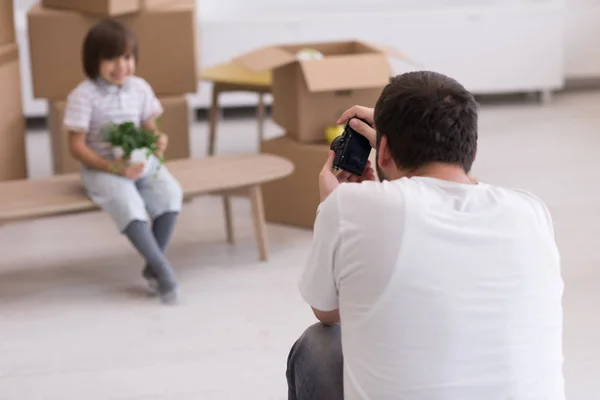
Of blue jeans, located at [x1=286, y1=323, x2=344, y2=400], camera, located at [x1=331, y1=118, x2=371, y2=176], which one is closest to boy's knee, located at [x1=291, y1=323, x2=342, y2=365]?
blue jeans, located at [x1=286, y1=323, x2=344, y2=400]

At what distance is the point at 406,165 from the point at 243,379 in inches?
48.0

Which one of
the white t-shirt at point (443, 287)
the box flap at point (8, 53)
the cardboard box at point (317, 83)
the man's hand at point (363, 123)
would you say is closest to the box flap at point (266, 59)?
the cardboard box at point (317, 83)

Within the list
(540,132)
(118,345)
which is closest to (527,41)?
(540,132)

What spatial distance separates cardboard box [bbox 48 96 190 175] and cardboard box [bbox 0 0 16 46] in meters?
0.32

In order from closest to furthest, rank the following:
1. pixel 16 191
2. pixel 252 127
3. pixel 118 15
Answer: pixel 16 191, pixel 118 15, pixel 252 127

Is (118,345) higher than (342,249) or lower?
lower

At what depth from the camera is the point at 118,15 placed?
12.9 ft

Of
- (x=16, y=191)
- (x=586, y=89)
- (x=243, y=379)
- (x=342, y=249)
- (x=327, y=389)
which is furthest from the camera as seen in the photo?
(x=586, y=89)

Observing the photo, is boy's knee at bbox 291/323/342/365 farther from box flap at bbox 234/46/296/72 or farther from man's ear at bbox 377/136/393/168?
box flap at bbox 234/46/296/72

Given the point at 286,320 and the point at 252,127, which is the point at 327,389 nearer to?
the point at 286,320

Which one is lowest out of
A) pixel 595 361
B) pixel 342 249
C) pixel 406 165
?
pixel 595 361

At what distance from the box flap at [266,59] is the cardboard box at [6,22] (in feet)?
3.35

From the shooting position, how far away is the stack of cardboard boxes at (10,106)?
395 cm

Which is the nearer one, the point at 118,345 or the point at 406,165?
the point at 406,165
